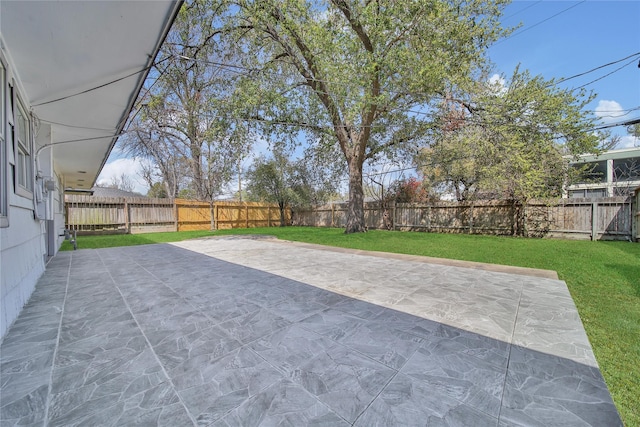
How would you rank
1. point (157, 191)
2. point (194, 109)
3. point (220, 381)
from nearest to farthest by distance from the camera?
point (220, 381) → point (194, 109) → point (157, 191)

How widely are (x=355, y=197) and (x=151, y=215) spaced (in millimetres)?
9972

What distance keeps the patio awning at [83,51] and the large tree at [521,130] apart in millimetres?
8452

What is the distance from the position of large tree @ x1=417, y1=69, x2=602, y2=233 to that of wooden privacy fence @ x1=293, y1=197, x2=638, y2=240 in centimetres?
43

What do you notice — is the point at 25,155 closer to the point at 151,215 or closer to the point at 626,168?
the point at 151,215

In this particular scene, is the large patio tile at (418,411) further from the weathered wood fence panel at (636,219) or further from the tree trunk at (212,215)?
the tree trunk at (212,215)

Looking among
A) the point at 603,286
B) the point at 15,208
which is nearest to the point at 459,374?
the point at 603,286

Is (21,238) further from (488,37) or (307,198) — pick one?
(307,198)

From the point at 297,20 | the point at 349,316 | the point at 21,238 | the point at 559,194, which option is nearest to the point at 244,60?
the point at 297,20

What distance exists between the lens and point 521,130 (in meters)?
7.77

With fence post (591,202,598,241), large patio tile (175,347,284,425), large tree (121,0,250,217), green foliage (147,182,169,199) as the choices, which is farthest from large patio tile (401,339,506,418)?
green foliage (147,182,169,199)

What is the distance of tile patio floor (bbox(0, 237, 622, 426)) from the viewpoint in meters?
1.39

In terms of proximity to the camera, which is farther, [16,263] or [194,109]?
[194,109]

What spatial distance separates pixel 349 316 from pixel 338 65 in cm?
700

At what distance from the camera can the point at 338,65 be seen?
737 centimetres
